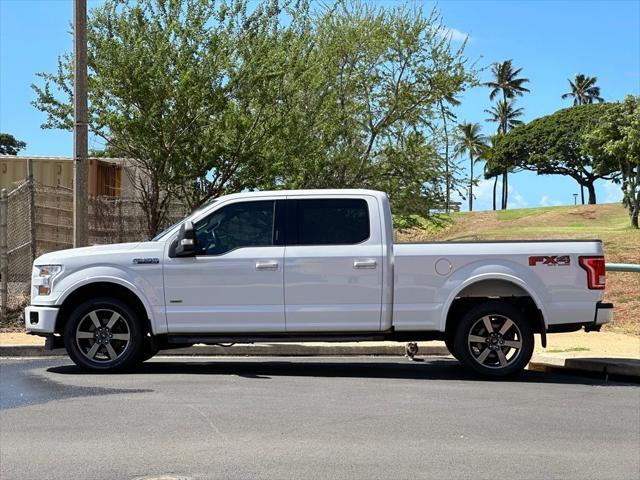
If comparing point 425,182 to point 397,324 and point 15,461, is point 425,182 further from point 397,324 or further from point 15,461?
point 15,461

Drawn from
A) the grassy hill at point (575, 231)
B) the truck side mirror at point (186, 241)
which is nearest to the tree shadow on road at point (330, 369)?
the truck side mirror at point (186, 241)

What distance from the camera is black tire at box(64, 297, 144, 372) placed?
939cm

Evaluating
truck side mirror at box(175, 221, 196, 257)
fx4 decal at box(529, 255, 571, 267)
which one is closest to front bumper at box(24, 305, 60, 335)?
truck side mirror at box(175, 221, 196, 257)

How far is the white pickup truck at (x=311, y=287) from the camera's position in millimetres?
9234

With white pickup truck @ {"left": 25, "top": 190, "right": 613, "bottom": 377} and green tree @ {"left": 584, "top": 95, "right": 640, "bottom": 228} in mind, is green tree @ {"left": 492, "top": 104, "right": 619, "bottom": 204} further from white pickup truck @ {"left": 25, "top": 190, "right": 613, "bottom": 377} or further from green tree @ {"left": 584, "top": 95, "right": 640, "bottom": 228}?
white pickup truck @ {"left": 25, "top": 190, "right": 613, "bottom": 377}

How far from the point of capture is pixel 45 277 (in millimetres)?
9609

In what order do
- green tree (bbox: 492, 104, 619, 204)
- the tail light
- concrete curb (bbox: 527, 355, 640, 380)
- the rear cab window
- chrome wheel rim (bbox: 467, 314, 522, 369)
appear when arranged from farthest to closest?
1. green tree (bbox: 492, 104, 619, 204)
2. concrete curb (bbox: 527, 355, 640, 380)
3. the rear cab window
4. chrome wheel rim (bbox: 467, 314, 522, 369)
5. the tail light

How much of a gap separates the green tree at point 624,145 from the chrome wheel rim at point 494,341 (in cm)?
2958

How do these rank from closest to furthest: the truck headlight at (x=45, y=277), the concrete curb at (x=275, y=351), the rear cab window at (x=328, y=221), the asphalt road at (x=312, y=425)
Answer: the asphalt road at (x=312, y=425), the rear cab window at (x=328, y=221), the truck headlight at (x=45, y=277), the concrete curb at (x=275, y=351)

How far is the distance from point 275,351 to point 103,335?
9.01ft

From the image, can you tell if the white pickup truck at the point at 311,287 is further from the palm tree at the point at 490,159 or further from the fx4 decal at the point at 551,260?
the palm tree at the point at 490,159

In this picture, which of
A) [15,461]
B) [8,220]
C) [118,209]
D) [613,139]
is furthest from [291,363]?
[613,139]

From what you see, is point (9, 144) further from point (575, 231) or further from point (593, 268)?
point (593, 268)

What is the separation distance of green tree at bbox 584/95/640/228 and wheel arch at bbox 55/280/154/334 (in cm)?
3127
